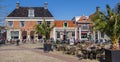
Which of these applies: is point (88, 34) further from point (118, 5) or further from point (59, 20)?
point (118, 5)

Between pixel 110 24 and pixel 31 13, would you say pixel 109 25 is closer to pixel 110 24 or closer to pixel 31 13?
pixel 110 24

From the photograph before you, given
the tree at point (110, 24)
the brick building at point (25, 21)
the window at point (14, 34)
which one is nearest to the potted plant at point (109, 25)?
the tree at point (110, 24)

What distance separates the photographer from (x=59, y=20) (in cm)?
6606

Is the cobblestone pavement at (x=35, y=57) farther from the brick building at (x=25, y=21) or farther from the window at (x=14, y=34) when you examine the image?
the brick building at (x=25, y=21)

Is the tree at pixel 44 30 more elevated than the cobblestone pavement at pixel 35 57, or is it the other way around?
the tree at pixel 44 30

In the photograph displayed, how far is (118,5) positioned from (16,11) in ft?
155

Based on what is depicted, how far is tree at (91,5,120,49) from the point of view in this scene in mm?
15894

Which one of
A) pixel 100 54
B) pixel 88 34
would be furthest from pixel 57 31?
pixel 100 54

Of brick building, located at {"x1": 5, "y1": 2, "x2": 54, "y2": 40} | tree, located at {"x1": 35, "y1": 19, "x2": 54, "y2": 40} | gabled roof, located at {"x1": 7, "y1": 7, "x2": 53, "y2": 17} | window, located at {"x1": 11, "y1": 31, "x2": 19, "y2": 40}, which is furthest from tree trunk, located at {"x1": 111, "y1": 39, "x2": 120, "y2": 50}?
gabled roof, located at {"x1": 7, "y1": 7, "x2": 53, "y2": 17}

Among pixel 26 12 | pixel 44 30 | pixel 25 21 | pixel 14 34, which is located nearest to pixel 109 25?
pixel 44 30

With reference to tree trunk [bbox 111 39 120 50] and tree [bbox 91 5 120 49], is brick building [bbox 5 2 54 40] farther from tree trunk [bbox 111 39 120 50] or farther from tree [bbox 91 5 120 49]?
tree trunk [bbox 111 39 120 50]

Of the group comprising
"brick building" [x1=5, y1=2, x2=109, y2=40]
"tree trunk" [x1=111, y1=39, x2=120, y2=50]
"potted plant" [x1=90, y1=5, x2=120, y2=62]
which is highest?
"brick building" [x1=5, y1=2, x2=109, y2=40]

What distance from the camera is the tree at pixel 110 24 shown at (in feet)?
52.1

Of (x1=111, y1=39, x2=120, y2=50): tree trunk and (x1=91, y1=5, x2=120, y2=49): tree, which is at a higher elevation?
(x1=91, y1=5, x2=120, y2=49): tree
